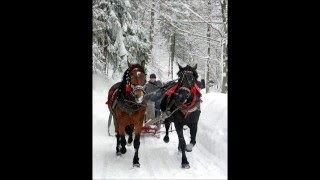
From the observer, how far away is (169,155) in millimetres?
8344

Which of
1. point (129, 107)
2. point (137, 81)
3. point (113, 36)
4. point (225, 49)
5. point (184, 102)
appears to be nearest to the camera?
point (137, 81)

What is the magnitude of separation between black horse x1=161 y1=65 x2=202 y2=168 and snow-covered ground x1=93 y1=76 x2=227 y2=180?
1.51 ft

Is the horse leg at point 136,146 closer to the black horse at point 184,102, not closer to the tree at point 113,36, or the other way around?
the black horse at point 184,102

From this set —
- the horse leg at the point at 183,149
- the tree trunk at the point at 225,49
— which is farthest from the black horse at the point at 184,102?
the tree trunk at the point at 225,49

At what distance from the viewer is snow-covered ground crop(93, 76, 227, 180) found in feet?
22.2

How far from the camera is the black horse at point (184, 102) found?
7.24m

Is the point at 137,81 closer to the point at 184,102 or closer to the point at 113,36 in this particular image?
the point at 184,102

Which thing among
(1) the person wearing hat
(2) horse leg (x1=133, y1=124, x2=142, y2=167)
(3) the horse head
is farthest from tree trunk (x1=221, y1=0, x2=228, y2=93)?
(3) the horse head

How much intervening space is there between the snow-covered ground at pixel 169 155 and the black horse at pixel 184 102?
0.46 m

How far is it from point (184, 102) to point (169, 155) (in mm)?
1639

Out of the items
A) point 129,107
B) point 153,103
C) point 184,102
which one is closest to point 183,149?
point 184,102

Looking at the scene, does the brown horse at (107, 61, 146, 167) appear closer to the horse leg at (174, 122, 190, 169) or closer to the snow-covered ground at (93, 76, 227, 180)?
the snow-covered ground at (93, 76, 227, 180)
